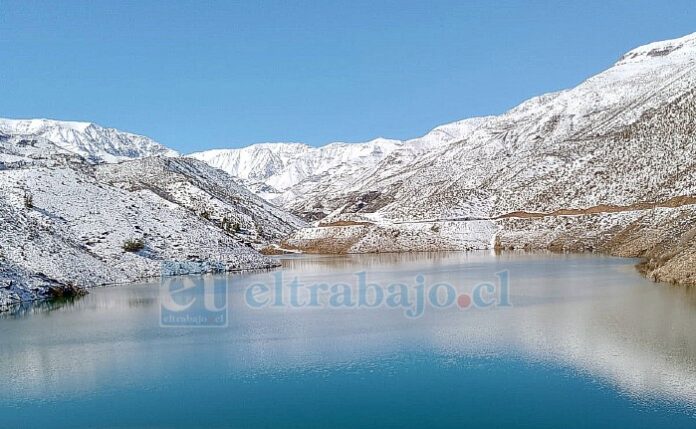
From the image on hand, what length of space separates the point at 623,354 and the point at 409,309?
46.1 feet

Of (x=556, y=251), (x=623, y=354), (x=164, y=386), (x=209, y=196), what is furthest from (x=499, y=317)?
(x=209, y=196)

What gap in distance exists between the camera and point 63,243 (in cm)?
5119

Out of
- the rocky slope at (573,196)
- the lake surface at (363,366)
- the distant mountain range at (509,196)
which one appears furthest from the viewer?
the rocky slope at (573,196)

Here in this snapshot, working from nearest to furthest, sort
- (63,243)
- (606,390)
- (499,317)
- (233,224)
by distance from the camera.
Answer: (606,390) → (499,317) → (63,243) → (233,224)

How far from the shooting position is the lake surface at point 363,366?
17.6 meters

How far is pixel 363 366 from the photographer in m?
22.3

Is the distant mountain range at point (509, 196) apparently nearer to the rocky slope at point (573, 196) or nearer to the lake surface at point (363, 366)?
the rocky slope at point (573, 196)

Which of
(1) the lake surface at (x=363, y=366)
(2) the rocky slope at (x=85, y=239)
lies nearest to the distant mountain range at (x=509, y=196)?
(2) the rocky slope at (x=85, y=239)

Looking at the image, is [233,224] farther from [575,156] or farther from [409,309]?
[409,309]

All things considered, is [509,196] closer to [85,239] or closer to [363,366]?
[85,239]

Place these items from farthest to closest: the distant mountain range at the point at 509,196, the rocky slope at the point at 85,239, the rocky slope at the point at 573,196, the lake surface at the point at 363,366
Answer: the rocky slope at the point at 573,196
the distant mountain range at the point at 509,196
the rocky slope at the point at 85,239
the lake surface at the point at 363,366

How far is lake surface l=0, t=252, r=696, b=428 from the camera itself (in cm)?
1759

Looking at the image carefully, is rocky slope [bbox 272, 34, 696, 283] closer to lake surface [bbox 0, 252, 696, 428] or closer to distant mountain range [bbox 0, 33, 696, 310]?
distant mountain range [bbox 0, 33, 696, 310]

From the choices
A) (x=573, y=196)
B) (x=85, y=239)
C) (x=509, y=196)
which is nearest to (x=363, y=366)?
(x=85, y=239)
